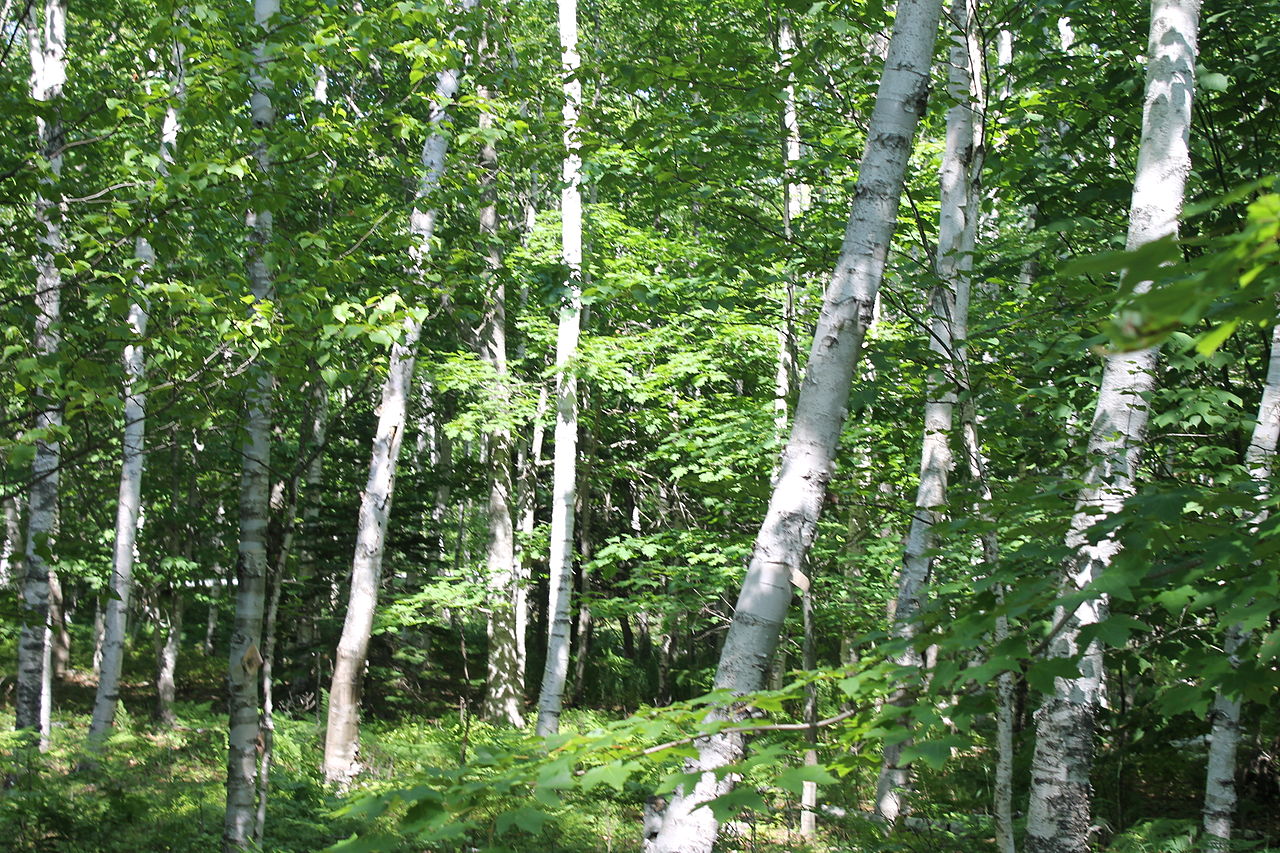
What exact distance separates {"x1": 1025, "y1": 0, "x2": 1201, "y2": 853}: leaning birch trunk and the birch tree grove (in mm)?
21

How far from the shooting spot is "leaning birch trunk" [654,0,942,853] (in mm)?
2738

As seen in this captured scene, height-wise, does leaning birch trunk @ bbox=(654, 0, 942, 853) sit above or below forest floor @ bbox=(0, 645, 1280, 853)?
above

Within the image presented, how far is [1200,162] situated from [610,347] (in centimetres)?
703

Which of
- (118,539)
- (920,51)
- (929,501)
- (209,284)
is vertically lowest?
(118,539)

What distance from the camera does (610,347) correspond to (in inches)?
451

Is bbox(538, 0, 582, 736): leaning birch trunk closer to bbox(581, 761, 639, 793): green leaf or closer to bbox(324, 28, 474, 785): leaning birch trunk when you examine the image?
bbox(324, 28, 474, 785): leaning birch trunk

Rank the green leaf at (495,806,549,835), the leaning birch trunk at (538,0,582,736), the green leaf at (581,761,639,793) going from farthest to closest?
the leaning birch trunk at (538,0,582,736)
the green leaf at (581,761,639,793)
the green leaf at (495,806,549,835)

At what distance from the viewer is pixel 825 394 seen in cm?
288

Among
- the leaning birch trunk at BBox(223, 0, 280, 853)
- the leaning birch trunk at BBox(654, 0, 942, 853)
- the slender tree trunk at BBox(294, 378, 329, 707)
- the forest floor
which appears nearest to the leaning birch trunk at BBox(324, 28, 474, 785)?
the forest floor

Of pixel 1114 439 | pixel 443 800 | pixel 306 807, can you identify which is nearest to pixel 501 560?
pixel 306 807

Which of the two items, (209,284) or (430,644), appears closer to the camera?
(209,284)

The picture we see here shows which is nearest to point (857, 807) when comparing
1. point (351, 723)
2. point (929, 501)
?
point (929, 501)

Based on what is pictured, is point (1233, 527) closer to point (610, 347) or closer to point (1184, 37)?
point (1184, 37)

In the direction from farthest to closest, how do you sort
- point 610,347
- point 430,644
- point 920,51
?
point 430,644 → point 610,347 → point 920,51
